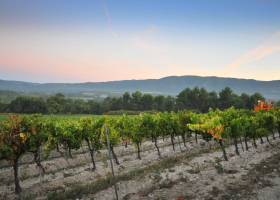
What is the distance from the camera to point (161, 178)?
73.8 feet

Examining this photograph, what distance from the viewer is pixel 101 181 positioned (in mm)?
22625

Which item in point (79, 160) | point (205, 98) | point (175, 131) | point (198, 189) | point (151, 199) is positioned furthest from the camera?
point (205, 98)

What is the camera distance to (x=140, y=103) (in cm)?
12525

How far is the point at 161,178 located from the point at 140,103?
337 ft

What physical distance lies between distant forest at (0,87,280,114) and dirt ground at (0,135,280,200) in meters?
83.3

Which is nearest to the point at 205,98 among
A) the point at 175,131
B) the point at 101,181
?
the point at 175,131

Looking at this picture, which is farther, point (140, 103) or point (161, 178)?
point (140, 103)

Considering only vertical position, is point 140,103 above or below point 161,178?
below

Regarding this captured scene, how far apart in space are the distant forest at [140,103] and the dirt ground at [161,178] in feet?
273

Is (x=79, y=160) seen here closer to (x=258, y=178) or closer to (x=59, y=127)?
(x=59, y=127)

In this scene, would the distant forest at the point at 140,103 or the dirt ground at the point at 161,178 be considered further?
the distant forest at the point at 140,103

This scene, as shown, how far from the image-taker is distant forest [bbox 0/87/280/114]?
110 meters

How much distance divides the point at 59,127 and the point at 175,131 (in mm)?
16123

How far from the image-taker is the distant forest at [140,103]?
110375mm
